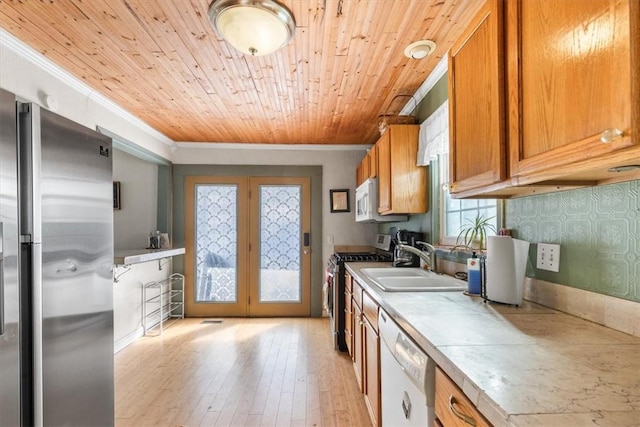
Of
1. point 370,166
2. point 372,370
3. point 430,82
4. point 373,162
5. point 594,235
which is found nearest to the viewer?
point 594,235

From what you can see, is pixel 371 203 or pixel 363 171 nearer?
pixel 371 203

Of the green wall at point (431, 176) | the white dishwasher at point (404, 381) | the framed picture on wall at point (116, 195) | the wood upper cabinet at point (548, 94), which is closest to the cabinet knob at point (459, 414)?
the white dishwasher at point (404, 381)

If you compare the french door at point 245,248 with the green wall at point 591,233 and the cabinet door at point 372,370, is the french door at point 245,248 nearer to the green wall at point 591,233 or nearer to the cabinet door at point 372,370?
the cabinet door at point 372,370

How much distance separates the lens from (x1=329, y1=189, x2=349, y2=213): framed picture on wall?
4605mm

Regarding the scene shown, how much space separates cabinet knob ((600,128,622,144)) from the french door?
12.9 feet

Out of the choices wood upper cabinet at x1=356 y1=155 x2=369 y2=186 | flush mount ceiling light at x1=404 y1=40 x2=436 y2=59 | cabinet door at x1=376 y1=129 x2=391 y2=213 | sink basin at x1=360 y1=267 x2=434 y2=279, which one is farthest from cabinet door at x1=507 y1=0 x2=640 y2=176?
wood upper cabinet at x1=356 y1=155 x2=369 y2=186

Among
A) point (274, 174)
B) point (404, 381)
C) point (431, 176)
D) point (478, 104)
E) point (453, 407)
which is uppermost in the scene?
point (274, 174)

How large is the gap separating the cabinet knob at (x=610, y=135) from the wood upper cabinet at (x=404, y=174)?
1.97m

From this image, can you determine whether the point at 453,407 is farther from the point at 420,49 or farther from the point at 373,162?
the point at 373,162

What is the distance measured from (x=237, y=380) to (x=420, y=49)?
2.77 metres

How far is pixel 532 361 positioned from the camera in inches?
32.6

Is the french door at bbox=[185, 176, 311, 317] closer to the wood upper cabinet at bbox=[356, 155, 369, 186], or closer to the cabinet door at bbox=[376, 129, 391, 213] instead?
the wood upper cabinet at bbox=[356, 155, 369, 186]

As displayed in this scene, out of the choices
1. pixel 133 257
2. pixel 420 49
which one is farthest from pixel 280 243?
pixel 420 49

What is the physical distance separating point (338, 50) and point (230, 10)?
28.6 inches
